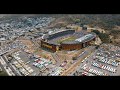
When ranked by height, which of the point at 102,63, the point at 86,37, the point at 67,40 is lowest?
the point at 102,63

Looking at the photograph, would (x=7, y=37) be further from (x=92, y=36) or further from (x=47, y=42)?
(x=92, y=36)

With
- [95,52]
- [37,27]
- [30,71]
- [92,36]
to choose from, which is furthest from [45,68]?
[37,27]

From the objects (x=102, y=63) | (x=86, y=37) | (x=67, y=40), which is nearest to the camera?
(x=102, y=63)

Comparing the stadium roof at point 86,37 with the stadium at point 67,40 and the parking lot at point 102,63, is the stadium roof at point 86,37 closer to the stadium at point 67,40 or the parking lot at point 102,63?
the stadium at point 67,40

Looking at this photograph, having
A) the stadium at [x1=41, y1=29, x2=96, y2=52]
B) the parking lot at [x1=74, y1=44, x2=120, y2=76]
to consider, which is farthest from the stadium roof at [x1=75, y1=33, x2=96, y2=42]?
the parking lot at [x1=74, y1=44, x2=120, y2=76]

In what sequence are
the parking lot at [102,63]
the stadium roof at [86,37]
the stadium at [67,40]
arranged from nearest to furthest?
the parking lot at [102,63] < the stadium at [67,40] < the stadium roof at [86,37]

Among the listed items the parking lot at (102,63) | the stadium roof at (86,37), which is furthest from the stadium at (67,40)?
the parking lot at (102,63)

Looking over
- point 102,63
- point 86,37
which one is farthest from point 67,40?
point 102,63

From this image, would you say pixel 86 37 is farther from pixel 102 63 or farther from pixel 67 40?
pixel 102 63
